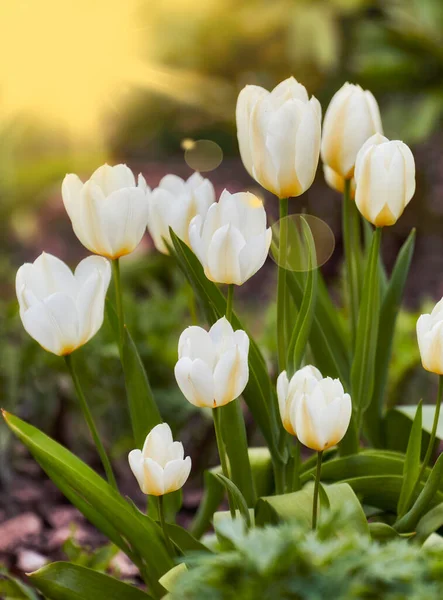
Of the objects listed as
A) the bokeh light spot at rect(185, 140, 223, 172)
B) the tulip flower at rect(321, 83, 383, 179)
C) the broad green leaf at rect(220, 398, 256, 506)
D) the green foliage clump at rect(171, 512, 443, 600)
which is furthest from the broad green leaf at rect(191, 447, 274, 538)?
the bokeh light spot at rect(185, 140, 223, 172)

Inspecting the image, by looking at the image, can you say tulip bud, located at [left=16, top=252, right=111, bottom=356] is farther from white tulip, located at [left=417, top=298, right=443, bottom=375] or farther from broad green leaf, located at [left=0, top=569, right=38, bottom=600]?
broad green leaf, located at [left=0, top=569, right=38, bottom=600]

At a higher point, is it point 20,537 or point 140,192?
point 140,192

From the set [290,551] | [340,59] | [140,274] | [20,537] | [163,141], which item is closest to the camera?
[290,551]

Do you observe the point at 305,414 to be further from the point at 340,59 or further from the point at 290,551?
the point at 340,59

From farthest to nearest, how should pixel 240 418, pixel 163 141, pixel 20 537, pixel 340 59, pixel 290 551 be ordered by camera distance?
pixel 163 141, pixel 340 59, pixel 20 537, pixel 240 418, pixel 290 551

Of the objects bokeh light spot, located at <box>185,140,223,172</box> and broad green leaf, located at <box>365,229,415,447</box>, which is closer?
broad green leaf, located at <box>365,229,415,447</box>

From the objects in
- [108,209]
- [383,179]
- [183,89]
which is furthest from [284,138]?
[183,89]

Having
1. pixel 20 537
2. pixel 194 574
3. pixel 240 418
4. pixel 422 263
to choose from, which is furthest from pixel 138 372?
pixel 422 263
